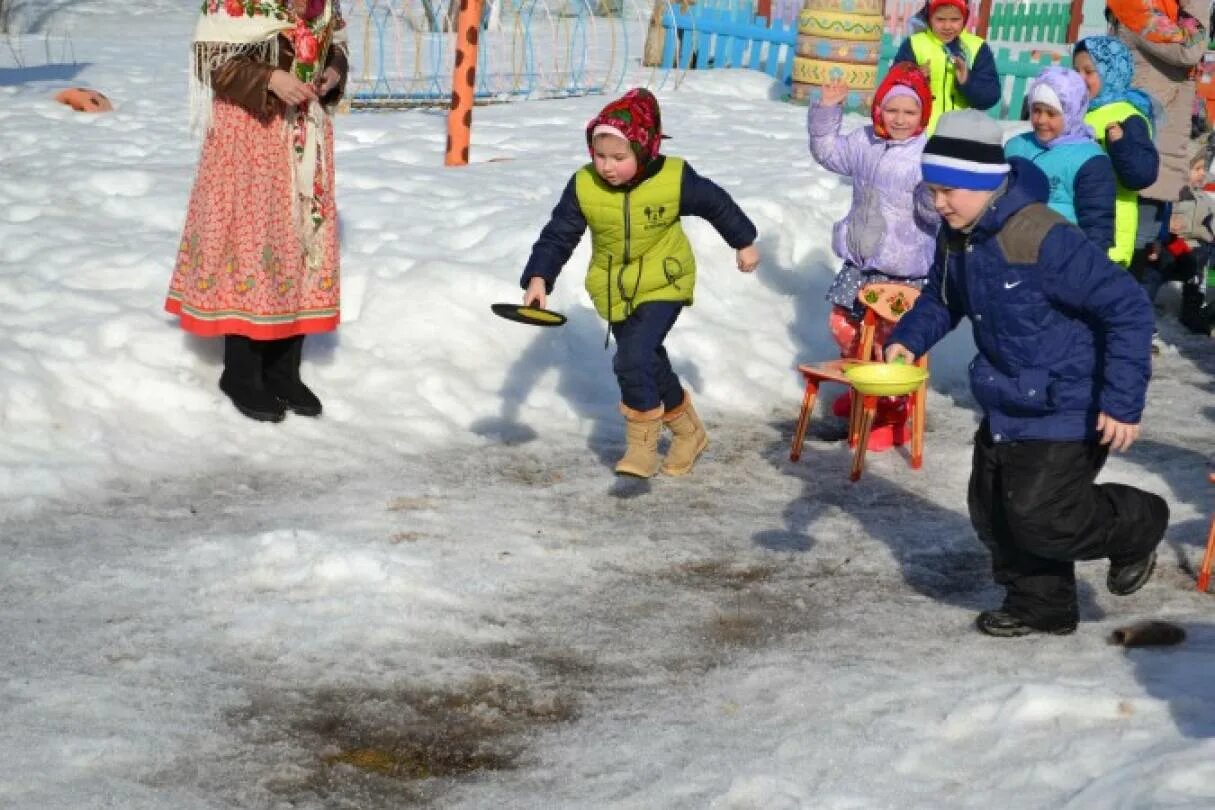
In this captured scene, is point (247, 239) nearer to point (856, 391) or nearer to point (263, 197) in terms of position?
point (263, 197)

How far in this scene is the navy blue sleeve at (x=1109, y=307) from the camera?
4.69 metres

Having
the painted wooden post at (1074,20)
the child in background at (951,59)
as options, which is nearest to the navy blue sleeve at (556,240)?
the child in background at (951,59)

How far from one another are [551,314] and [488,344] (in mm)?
2157

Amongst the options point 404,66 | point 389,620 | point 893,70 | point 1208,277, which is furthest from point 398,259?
point 404,66

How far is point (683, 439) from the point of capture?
22.4ft

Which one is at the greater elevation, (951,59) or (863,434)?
(951,59)

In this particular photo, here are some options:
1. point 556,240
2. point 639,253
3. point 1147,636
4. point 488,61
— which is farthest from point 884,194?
point 488,61

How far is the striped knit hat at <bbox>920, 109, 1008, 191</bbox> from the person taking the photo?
487cm

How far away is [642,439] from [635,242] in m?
0.76

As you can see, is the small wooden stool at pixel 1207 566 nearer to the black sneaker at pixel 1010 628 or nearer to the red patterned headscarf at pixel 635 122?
the black sneaker at pixel 1010 628

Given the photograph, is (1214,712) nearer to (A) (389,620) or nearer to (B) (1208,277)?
(A) (389,620)

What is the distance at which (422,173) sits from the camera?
35.8 feet

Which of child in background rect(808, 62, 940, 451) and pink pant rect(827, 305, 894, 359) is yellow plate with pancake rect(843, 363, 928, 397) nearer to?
child in background rect(808, 62, 940, 451)

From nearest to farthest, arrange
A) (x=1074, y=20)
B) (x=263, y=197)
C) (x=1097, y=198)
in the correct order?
1. (x=263, y=197)
2. (x=1097, y=198)
3. (x=1074, y=20)
